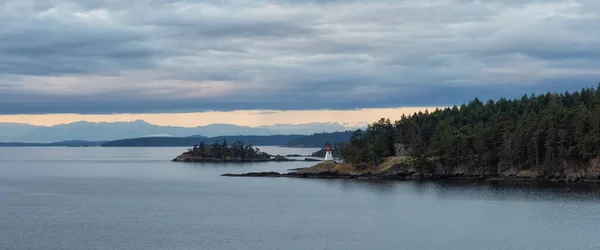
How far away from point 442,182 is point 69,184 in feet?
239

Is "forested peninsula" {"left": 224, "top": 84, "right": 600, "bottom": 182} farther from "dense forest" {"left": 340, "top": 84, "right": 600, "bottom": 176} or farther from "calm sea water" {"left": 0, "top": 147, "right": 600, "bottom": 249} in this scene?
"calm sea water" {"left": 0, "top": 147, "right": 600, "bottom": 249}

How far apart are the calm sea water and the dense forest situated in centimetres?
1409

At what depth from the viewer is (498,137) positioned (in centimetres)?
13988

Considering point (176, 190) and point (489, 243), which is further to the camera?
point (176, 190)

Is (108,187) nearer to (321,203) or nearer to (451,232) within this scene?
(321,203)

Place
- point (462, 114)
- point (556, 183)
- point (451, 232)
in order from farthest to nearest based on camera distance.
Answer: point (462, 114) < point (556, 183) < point (451, 232)

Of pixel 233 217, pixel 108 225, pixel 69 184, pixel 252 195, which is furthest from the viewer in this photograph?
pixel 69 184

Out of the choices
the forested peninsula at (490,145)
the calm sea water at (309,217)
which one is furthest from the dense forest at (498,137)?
the calm sea water at (309,217)

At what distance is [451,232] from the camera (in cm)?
6819

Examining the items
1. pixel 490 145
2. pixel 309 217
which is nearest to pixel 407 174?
pixel 490 145

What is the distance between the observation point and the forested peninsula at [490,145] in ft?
415

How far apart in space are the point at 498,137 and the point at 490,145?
2.17m

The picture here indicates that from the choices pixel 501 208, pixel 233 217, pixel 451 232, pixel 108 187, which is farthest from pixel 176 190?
pixel 451 232

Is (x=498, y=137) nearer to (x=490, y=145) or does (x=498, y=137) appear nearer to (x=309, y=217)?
(x=490, y=145)
